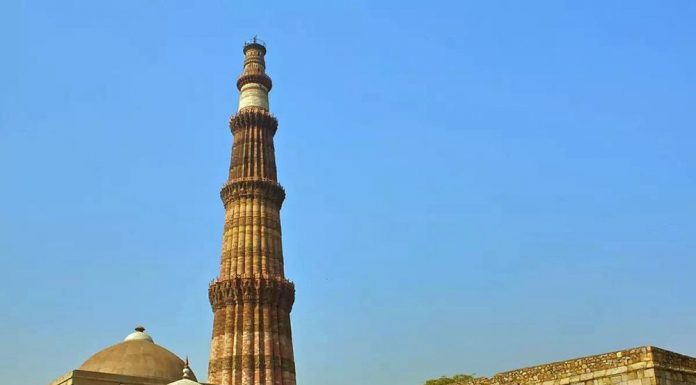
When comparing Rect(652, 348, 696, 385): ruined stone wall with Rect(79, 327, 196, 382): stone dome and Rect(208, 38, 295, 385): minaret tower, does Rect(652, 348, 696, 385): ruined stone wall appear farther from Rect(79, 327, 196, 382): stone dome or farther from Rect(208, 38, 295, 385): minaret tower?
Rect(208, 38, 295, 385): minaret tower

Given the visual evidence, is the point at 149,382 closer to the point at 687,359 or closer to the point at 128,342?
the point at 128,342

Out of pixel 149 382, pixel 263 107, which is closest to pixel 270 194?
pixel 263 107

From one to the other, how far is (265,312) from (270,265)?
9.78ft

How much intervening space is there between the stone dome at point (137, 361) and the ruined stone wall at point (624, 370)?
13.6 metres

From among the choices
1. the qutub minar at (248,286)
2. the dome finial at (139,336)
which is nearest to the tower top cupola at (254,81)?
the qutub minar at (248,286)

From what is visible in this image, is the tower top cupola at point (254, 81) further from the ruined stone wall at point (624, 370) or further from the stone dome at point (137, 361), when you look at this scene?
the ruined stone wall at point (624, 370)

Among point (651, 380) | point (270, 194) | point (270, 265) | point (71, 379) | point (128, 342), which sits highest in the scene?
point (270, 194)

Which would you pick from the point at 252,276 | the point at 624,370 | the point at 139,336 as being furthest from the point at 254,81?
the point at 624,370

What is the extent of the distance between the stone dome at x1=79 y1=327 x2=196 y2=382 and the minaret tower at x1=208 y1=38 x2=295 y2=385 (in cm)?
1073

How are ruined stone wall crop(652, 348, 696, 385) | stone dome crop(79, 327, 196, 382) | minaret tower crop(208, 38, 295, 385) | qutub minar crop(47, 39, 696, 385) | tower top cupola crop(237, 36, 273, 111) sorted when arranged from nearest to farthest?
ruined stone wall crop(652, 348, 696, 385), stone dome crop(79, 327, 196, 382), qutub minar crop(47, 39, 696, 385), minaret tower crop(208, 38, 295, 385), tower top cupola crop(237, 36, 273, 111)

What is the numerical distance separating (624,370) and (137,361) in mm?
18061

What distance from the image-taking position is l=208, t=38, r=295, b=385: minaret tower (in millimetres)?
38844

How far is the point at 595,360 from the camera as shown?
56.4ft

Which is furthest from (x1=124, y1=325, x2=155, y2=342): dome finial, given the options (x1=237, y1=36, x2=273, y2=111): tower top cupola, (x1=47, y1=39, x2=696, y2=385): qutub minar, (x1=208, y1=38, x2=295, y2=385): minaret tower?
(x1=237, y1=36, x2=273, y2=111): tower top cupola
